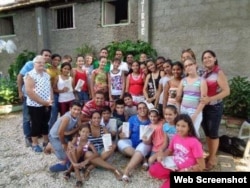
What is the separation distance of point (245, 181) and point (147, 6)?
7193 mm

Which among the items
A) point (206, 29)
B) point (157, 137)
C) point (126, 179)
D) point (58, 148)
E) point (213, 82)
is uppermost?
point (206, 29)

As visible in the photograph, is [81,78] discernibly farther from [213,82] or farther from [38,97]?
[213,82]

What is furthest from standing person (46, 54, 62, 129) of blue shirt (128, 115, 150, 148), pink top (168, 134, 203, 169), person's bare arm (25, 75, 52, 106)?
pink top (168, 134, 203, 169)

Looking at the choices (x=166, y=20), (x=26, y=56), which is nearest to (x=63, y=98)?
(x=166, y=20)

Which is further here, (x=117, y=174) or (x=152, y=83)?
(x=152, y=83)

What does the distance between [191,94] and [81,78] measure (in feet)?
8.17

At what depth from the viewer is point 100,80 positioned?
204 inches

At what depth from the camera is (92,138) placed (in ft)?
13.5

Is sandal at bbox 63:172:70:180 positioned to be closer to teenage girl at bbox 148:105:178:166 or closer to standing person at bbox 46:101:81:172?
standing person at bbox 46:101:81:172

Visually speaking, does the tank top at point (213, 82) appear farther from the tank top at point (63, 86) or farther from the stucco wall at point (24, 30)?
the stucco wall at point (24, 30)

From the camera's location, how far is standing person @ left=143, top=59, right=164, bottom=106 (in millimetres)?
4836

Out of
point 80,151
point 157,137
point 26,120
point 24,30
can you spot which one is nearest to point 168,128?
point 157,137

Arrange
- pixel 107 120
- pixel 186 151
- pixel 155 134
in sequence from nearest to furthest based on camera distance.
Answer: pixel 186 151
pixel 155 134
pixel 107 120

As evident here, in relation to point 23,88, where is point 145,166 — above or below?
below
